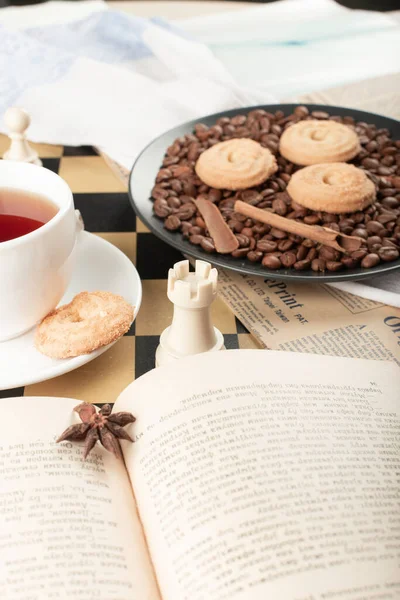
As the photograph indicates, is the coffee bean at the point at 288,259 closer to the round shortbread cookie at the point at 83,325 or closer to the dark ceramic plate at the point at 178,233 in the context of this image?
the dark ceramic plate at the point at 178,233

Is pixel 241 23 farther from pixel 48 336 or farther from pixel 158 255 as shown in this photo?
pixel 48 336

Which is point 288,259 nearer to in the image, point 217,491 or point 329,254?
point 329,254

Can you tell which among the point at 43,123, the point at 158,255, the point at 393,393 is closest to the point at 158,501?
the point at 393,393

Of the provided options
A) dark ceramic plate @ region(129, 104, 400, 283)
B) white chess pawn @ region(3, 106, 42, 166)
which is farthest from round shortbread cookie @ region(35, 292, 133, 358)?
white chess pawn @ region(3, 106, 42, 166)

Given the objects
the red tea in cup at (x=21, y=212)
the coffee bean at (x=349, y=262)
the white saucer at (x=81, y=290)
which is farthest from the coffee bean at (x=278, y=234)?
the red tea in cup at (x=21, y=212)

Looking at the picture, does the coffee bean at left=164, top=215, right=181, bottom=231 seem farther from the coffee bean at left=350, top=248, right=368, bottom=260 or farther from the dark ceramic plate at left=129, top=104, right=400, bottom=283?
the coffee bean at left=350, top=248, right=368, bottom=260

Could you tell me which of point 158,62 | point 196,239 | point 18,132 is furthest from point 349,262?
point 158,62
